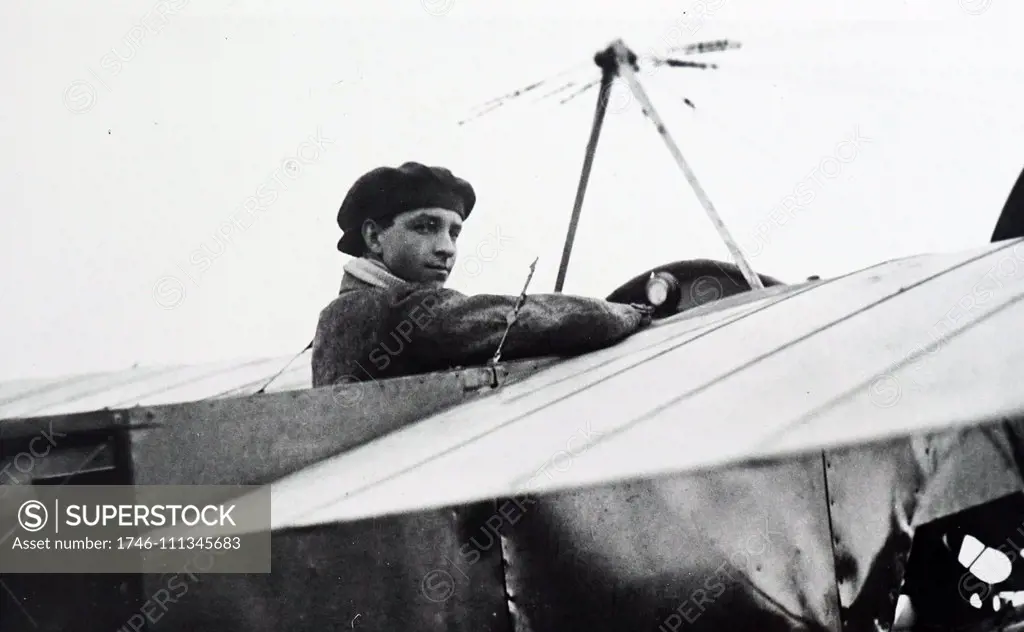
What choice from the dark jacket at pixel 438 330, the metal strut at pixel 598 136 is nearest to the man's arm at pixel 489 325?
the dark jacket at pixel 438 330

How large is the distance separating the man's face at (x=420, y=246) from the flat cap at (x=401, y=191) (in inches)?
1.6

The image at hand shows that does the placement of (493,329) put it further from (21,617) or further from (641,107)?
(641,107)

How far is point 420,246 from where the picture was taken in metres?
3.40

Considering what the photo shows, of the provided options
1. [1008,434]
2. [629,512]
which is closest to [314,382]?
[629,512]

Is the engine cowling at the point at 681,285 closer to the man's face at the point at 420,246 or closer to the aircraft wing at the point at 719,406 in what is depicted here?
the man's face at the point at 420,246

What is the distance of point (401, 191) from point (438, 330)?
2.67 ft

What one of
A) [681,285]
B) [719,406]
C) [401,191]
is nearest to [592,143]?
[681,285]

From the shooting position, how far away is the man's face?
11.1ft

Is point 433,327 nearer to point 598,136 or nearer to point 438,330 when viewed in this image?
point 438,330

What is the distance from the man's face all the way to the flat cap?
40 millimetres

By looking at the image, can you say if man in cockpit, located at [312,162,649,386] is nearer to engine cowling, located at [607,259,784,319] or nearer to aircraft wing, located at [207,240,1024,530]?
aircraft wing, located at [207,240,1024,530]

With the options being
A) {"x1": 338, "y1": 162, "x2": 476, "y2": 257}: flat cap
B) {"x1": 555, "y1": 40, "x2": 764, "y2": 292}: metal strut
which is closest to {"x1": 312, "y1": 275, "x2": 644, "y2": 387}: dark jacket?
{"x1": 338, "y1": 162, "x2": 476, "y2": 257}: flat cap

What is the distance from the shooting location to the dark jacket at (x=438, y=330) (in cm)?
280

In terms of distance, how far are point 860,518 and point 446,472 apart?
917 millimetres
